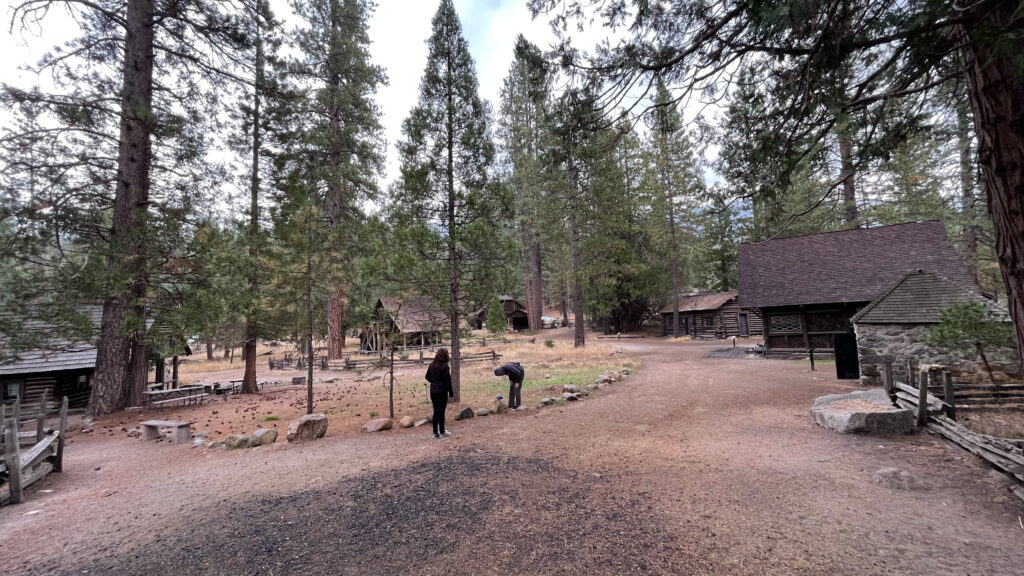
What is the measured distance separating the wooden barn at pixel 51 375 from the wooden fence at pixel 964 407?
2096cm

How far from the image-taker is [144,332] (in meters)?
11.0

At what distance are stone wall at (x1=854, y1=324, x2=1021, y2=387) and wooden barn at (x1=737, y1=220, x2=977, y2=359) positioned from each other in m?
7.58

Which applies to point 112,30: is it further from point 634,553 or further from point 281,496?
point 634,553

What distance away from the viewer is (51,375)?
1326 centimetres

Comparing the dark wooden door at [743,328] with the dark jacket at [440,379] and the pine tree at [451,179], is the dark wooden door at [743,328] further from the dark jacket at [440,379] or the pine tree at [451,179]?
the dark jacket at [440,379]

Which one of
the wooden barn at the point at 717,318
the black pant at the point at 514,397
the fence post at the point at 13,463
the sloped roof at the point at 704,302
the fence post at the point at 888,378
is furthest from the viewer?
the sloped roof at the point at 704,302

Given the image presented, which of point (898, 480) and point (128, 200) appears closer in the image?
point (898, 480)

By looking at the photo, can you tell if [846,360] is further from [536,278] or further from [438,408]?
[536,278]

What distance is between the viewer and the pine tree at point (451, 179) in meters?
9.61

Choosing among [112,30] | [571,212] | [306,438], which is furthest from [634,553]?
[571,212]

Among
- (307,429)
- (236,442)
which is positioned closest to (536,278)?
(307,429)

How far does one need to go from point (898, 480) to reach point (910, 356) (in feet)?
28.0

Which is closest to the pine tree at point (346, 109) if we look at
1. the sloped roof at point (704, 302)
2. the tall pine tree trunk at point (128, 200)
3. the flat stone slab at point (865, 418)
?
the tall pine tree trunk at point (128, 200)

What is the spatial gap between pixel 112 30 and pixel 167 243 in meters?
6.31
